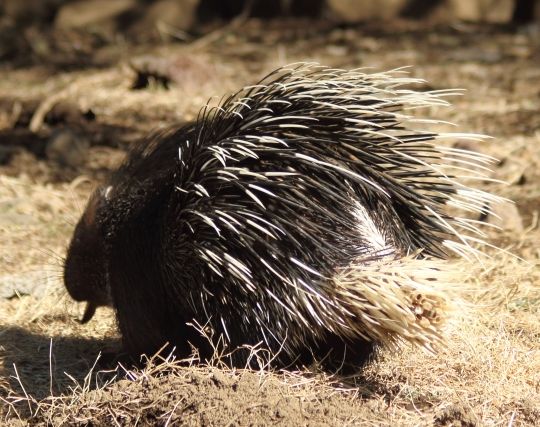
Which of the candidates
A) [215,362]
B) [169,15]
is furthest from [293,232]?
[169,15]

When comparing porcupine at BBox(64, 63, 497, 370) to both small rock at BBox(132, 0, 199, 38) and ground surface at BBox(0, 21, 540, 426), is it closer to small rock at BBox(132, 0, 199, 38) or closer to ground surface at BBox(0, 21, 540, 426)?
ground surface at BBox(0, 21, 540, 426)

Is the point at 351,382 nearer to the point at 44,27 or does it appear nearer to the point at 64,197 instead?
the point at 64,197

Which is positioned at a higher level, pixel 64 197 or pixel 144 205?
pixel 144 205

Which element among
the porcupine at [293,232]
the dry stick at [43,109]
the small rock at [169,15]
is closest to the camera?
the porcupine at [293,232]

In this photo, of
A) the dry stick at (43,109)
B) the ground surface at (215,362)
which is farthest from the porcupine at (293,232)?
the dry stick at (43,109)

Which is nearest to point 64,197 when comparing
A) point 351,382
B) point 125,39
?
point 351,382

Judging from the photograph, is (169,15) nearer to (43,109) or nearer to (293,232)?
(43,109)

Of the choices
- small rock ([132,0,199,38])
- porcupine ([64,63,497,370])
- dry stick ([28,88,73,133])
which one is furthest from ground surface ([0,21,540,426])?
small rock ([132,0,199,38])

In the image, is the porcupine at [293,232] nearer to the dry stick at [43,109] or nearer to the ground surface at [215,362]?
the ground surface at [215,362]
